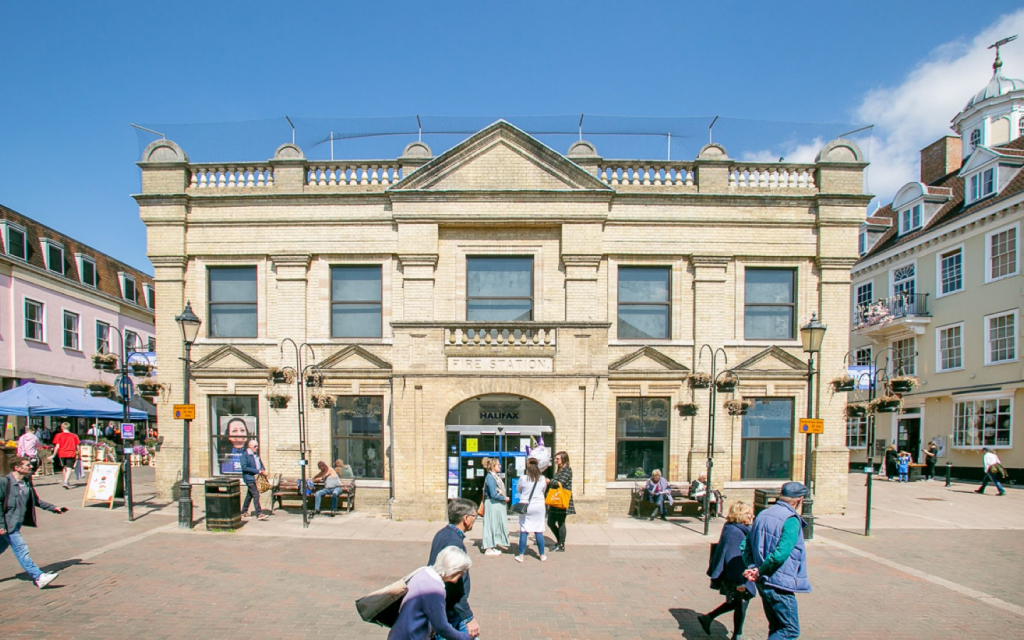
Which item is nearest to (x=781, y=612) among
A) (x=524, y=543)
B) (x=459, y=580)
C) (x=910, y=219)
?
(x=459, y=580)

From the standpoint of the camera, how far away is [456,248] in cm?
1558

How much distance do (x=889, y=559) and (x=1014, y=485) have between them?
53.3 ft

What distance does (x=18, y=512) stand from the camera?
8180mm

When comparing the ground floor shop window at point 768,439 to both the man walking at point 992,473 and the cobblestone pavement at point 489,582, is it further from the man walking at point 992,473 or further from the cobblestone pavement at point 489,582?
the man walking at point 992,473

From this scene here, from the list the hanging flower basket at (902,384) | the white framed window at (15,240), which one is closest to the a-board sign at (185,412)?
the hanging flower basket at (902,384)

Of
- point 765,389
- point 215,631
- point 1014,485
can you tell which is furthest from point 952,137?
point 215,631

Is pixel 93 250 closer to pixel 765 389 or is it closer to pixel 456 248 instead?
pixel 456 248

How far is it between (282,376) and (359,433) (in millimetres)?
2512

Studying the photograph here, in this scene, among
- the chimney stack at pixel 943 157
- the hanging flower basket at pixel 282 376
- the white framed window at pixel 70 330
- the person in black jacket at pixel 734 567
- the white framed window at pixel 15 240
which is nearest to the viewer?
the person in black jacket at pixel 734 567

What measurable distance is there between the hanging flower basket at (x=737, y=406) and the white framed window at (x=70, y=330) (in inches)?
1186

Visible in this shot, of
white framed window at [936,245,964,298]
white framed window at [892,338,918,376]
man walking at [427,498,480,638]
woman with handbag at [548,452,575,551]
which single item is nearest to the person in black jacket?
man walking at [427,498,480,638]

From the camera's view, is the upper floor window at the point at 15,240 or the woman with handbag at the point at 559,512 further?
the upper floor window at the point at 15,240

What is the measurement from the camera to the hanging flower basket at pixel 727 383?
1523 cm

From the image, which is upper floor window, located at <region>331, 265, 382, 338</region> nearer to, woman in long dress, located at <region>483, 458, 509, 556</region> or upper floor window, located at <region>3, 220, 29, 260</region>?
woman in long dress, located at <region>483, 458, 509, 556</region>
